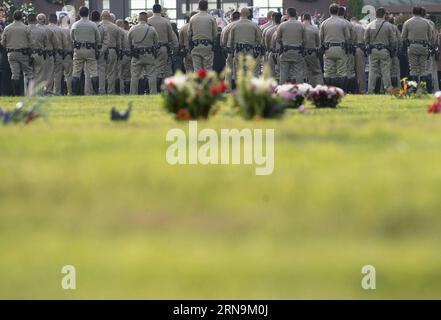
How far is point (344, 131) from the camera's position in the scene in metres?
14.5

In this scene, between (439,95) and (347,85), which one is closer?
(439,95)

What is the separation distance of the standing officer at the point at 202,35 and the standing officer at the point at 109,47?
1900 mm

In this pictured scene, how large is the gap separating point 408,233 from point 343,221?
440mm

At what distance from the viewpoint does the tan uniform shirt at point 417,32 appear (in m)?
36.0

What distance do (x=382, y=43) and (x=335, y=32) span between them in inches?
45.9

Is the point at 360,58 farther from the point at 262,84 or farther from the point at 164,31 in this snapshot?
the point at 262,84

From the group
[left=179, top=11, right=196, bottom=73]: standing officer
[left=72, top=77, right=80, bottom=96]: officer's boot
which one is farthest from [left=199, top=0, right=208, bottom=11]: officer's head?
[left=72, top=77, right=80, bottom=96]: officer's boot

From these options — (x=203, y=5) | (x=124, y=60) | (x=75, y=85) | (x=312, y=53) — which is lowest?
(x=75, y=85)

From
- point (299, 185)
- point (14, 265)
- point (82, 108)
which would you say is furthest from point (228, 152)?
point (82, 108)

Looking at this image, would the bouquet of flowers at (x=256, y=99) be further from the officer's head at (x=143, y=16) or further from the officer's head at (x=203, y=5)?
the officer's head at (x=143, y=16)

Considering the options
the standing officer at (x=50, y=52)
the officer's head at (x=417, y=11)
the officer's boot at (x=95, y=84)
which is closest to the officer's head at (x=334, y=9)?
the officer's head at (x=417, y=11)

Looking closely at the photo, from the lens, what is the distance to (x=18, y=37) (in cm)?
3588

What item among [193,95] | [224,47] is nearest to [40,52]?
[224,47]
